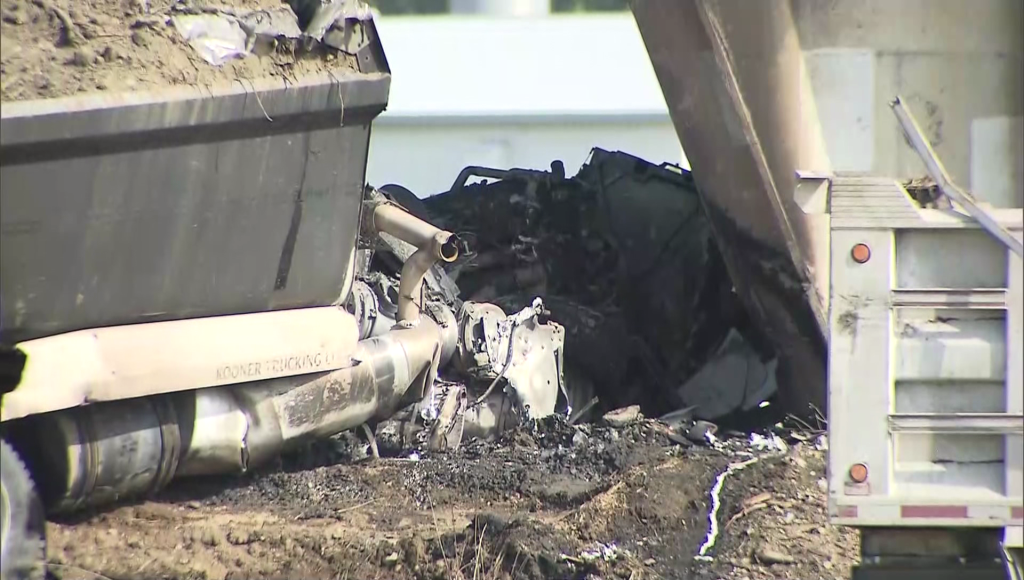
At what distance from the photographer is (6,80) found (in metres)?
3.78

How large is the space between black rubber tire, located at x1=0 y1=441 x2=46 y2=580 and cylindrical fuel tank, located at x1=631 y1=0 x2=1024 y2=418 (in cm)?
359

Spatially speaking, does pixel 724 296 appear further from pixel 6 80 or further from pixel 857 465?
pixel 6 80

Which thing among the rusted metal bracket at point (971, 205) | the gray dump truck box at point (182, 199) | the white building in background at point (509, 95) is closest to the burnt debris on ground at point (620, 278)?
the gray dump truck box at point (182, 199)

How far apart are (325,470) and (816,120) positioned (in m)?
2.83

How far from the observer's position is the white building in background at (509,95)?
551 inches

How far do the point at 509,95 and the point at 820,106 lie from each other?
8041 mm

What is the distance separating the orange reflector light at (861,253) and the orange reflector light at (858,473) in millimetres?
564

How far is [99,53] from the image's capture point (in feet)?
13.3

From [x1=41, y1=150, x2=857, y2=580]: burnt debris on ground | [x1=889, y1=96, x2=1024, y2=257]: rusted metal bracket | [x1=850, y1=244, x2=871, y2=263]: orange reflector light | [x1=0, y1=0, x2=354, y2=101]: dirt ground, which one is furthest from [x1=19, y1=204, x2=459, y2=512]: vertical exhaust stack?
[x1=889, y1=96, x2=1024, y2=257]: rusted metal bracket

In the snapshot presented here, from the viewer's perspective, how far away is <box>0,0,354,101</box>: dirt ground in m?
3.86

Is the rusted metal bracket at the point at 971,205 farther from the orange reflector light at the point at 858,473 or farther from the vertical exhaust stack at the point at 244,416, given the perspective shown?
the vertical exhaust stack at the point at 244,416

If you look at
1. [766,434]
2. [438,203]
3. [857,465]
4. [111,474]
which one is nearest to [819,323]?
[766,434]

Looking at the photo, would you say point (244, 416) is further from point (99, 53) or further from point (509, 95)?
point (509, 95)

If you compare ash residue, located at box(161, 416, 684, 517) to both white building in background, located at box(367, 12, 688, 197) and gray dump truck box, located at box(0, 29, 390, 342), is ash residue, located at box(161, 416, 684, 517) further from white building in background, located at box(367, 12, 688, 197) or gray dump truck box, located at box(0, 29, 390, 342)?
white building in background, located at box(367, 12, 688, 197)
